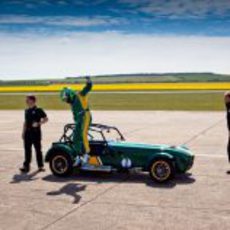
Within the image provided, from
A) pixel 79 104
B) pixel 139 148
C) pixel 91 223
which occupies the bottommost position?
pixel 91 223

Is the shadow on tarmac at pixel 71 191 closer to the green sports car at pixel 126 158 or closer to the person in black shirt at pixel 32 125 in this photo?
the green sports car at pixel 126 158

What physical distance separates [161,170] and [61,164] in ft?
7.33

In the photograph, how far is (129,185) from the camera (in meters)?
9.73

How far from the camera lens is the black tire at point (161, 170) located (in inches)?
387

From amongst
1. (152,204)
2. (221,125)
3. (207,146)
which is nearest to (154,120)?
(221,125)

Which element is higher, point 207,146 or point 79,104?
point 79,104

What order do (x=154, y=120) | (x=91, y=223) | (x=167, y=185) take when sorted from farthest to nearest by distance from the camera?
(x=154, y=120), (x=167, y=185), (x=91, y=223)

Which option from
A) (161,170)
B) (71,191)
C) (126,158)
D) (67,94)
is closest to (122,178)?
(126,158)

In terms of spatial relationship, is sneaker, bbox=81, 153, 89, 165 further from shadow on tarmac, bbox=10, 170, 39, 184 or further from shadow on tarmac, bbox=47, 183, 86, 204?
shadow on tarmac, bbox=10, 170, 39, 184

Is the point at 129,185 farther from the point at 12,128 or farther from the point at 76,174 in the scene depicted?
the point at 12,128

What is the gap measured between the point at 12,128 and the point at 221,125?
9.26 m

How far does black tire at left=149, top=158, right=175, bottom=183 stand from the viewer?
9820 mm

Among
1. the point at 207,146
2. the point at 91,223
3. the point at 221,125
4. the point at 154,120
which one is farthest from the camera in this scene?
the point at 154,120

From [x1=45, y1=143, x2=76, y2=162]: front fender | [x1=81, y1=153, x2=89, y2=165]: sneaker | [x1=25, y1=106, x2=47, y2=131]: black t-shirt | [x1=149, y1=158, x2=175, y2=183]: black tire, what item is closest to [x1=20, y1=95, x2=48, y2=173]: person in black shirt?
[x1=25, y1=106, x2=47, y2=131]: black t-shirt
